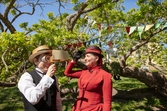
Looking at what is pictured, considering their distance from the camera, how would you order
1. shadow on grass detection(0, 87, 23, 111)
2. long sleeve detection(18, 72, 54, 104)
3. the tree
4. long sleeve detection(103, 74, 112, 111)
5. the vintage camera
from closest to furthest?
long sleeve detection(18, 72, 54, 104), the vintage camera, long sleeve detection(103, 74, 112, 111), the tree, shadow on grass detection(0, 87, 23, 111)

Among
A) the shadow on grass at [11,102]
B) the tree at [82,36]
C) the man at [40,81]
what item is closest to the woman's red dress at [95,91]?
the man at [40,81]

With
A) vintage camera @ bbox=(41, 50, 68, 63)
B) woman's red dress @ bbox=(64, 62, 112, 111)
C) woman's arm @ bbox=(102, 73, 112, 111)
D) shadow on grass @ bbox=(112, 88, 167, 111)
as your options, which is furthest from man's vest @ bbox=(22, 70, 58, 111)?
shadow on grass @ bbox=(112, 88, 167, 111)

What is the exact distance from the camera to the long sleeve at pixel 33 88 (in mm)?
1813

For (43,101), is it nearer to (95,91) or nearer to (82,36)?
(95,91)

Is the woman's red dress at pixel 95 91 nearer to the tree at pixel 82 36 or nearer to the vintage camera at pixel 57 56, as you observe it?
the vintage camera at pixel 57 56

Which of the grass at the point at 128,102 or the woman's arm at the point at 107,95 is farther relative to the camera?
the grass at the point at 128,102

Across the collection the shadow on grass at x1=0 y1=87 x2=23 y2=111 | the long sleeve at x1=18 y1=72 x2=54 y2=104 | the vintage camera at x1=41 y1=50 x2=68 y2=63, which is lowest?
the shadow on grass at x1=0 y1=87 x2=23 y2=111

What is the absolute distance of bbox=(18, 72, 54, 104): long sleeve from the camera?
5.95ft

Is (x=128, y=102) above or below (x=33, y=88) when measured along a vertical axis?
Answer: below

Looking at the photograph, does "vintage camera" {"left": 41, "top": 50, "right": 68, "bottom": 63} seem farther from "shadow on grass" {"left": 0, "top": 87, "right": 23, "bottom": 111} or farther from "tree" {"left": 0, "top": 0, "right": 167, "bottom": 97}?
"shadow on grass" {"left": 0, "top": 87, "right": 23, "bottom": 111}

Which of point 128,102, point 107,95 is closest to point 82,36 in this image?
point 128,102

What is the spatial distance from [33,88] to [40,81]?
0.10 meters

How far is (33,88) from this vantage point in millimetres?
1860

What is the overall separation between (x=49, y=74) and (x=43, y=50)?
337 mm
